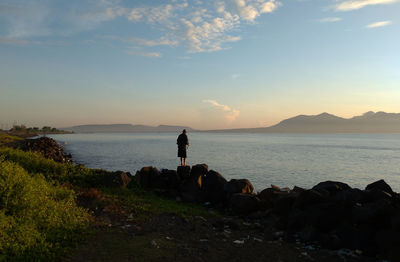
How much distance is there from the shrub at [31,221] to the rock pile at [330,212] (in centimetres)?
830

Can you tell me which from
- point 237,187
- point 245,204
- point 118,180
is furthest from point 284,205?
point 118,180

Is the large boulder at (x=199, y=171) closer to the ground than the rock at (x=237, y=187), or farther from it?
farther from it

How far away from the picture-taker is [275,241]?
11.0 metres

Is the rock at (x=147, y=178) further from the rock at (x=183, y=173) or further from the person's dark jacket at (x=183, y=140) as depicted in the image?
the person's dark jacket at (x=183, y=140)

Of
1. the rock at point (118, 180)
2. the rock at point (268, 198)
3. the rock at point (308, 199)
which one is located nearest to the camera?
the rock at point (308, 199)

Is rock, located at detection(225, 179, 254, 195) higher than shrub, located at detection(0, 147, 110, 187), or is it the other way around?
shrub, located at detection(0, 147, 110, 187)

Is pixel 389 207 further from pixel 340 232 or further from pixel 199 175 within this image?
pixel 199 175

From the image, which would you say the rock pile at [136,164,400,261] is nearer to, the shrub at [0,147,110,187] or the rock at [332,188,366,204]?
the rock at [332,188,366,204]

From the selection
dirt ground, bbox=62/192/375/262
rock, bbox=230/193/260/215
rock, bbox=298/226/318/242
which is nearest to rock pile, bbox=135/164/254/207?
rock, bbox=230/193/260/215

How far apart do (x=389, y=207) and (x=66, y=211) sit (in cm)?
1255

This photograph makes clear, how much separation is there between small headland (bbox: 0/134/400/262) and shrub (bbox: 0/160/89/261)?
0.10 feet

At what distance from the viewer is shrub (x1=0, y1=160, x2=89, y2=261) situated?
8023mm

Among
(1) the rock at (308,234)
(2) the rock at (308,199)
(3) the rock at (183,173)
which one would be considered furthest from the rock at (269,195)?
(3) the rock at (183,173)

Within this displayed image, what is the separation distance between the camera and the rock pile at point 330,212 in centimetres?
1042
